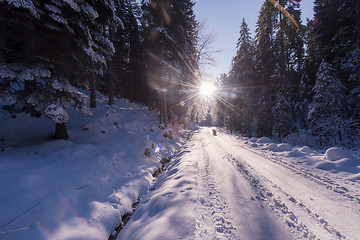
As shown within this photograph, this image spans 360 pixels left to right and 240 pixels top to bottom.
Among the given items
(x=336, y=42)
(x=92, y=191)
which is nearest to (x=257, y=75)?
(x=336, y=42)

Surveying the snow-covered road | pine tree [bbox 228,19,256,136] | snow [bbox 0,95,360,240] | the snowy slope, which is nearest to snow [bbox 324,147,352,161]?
snow [bbox 0,95,360,240]

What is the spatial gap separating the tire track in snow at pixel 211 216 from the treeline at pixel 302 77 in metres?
11.8

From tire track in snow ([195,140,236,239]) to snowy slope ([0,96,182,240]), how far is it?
1.93m

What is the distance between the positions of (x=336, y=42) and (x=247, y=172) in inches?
726

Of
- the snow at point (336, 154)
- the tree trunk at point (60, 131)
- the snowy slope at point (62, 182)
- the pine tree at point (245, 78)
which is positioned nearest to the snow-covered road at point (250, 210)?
the snowy slope at point (62, 182)

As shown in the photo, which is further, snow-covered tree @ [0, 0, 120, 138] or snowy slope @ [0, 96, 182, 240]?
snow-covered tree @ [0, 0, 120, 138]

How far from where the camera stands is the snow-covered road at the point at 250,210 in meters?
2.10

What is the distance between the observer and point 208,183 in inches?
150

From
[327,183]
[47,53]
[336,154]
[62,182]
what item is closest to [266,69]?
[336,154]

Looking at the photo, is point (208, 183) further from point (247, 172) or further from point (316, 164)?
point (316, 164)

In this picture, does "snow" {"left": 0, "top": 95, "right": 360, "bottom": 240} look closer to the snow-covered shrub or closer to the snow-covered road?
the snow-covered road

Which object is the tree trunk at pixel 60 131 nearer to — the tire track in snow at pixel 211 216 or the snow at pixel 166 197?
the snow at pixel 166 197

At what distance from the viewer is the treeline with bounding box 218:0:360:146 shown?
1032 cm

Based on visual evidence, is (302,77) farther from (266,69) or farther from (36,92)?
(36,92)
